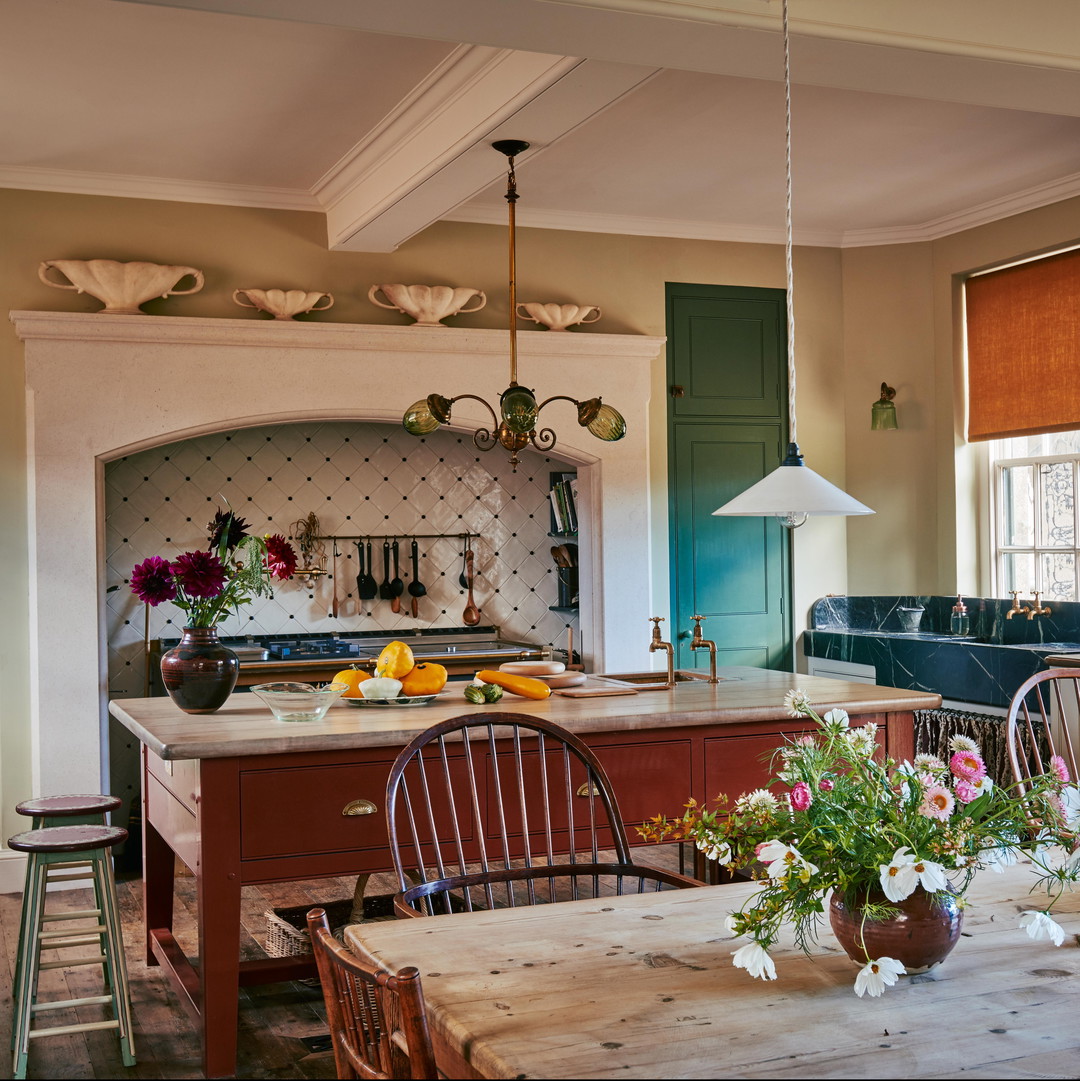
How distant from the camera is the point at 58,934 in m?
3.25

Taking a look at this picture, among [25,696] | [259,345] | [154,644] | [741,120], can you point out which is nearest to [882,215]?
[741,120]

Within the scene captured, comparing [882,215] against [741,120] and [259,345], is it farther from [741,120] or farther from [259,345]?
[259,345]

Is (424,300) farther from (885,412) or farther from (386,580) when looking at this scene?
(885,412)

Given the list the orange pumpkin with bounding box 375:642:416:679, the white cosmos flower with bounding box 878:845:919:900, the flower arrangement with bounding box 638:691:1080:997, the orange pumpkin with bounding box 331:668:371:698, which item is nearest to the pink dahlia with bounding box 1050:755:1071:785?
the flower arrangement with bounding box 638:691:1080:997

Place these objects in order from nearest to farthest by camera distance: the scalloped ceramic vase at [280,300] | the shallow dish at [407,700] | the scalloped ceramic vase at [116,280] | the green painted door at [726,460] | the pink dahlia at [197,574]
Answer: the pink dahlia at [197,574], the shallow dish at [407,700], the scalloped ceramic vase at [116,280], the scalloped ceramic vase at [280,300], the green painted door at [726,460]

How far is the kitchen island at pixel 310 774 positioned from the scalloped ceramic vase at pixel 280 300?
6.49 feet

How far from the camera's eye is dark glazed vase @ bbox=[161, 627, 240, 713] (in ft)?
11.0

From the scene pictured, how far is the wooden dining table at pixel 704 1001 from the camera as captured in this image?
4.27 ft

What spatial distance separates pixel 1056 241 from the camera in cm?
530

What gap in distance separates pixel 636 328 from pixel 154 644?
2.62m

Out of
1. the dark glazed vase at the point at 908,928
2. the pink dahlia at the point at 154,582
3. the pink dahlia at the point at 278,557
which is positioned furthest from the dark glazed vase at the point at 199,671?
the dark glazed vase at the point at 908,928

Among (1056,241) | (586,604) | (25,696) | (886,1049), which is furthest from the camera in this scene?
(586,604)

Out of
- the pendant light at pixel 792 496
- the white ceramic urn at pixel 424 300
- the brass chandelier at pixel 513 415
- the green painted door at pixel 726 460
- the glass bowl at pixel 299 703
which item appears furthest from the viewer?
the green painted door at pixel 726 460

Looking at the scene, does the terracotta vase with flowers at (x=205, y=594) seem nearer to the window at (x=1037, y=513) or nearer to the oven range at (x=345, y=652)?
the oven range at (x=345, y=652)
